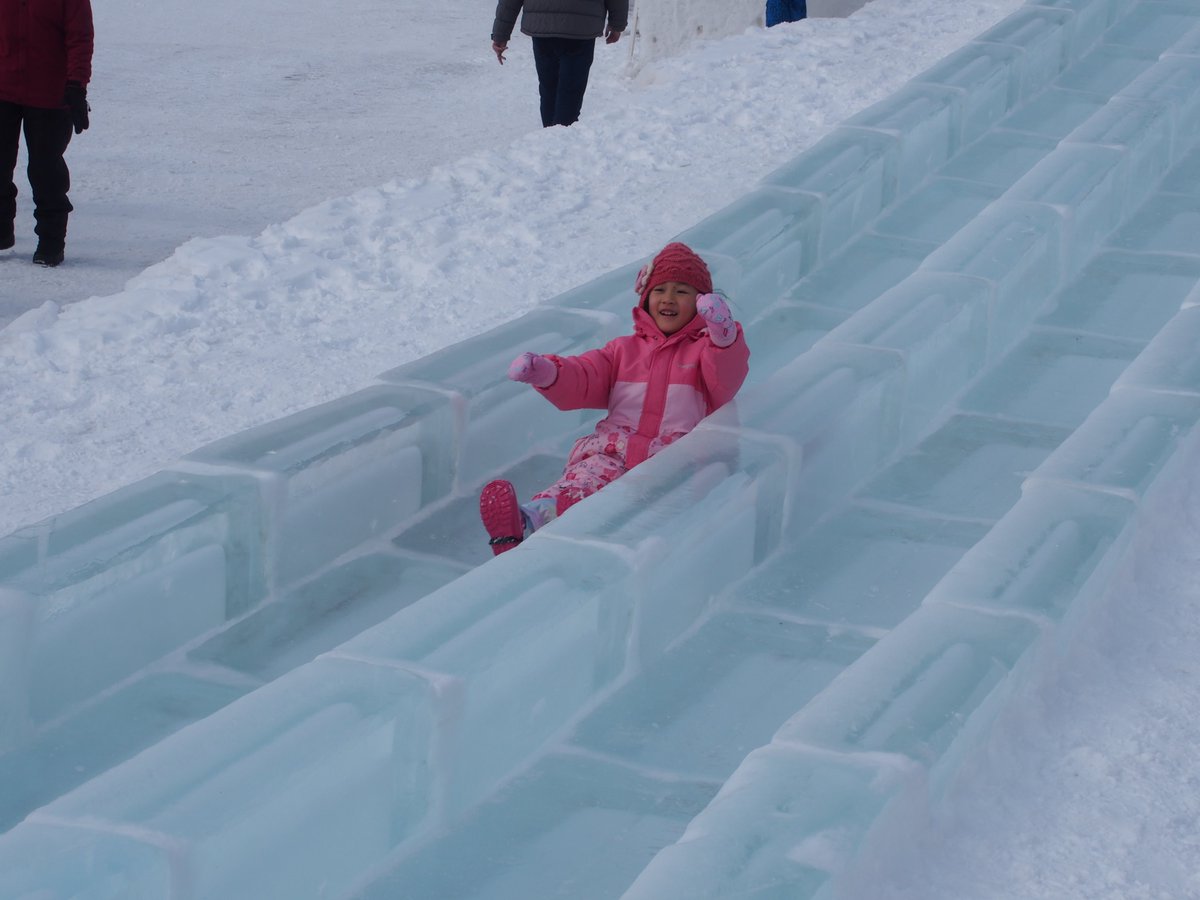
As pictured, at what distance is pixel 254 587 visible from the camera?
3.31m

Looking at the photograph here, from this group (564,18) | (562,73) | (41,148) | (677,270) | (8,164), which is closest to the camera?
(677,270)

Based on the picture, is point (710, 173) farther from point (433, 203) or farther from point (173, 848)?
point (173, 848)

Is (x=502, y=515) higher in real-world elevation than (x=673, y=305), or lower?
lower

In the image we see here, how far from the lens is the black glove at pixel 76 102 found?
6441 millimetres

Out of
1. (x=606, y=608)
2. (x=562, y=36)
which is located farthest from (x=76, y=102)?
(x=606, y=608)

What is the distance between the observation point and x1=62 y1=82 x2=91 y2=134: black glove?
21.1 ft

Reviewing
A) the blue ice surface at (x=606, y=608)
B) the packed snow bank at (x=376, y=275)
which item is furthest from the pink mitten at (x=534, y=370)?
the packed snow bank at (x=376, y=275)

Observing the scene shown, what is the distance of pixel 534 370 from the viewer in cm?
353

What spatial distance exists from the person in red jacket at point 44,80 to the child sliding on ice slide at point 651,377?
3437 millimetres

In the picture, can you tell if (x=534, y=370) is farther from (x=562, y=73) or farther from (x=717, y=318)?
(x=562, y=73)

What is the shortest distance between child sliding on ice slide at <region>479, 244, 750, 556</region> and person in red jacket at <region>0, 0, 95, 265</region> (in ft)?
11.3

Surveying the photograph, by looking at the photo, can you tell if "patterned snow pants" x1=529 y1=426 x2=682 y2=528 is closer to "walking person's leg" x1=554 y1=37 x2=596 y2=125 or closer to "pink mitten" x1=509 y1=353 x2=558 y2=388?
"pink mitten" x1=509 y1=353 x2=558 y2=388

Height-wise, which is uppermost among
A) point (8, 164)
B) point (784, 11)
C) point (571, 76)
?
point (784, 11)

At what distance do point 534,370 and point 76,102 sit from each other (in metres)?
3.76
